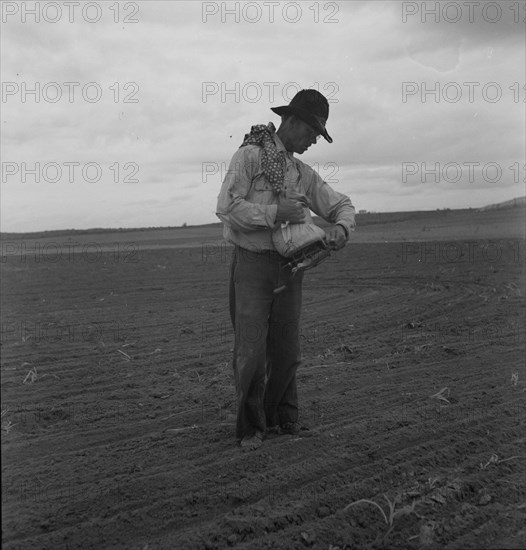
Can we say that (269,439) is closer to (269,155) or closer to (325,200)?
(325,200)

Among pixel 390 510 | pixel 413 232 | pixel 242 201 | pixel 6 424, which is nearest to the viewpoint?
pixel 390 510

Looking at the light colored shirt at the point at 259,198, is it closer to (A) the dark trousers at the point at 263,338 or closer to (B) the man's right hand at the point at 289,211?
(B) the man's right hand at the point at 289,211

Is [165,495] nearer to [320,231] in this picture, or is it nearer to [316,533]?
[316,533]

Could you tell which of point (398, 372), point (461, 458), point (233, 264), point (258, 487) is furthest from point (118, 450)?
point (398, 372)

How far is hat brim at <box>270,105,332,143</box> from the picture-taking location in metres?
Answer: 4.48

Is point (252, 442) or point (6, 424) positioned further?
point (6, 424)

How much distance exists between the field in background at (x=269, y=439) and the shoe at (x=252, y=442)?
0.08m

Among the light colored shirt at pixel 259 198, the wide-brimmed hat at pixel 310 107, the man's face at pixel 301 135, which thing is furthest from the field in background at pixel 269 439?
the wide-brimmed hat at pixel 310 107

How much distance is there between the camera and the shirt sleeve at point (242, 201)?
4289 mm

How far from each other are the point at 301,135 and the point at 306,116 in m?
0.15

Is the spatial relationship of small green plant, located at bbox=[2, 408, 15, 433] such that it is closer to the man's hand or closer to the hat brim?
the man's hand

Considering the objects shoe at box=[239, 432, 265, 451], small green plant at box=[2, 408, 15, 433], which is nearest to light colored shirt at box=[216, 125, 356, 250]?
shoe at box=[239, 432, 265, 451]

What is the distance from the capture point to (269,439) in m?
4.66

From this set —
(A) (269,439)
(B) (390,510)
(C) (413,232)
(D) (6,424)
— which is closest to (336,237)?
(A) (269,439)
